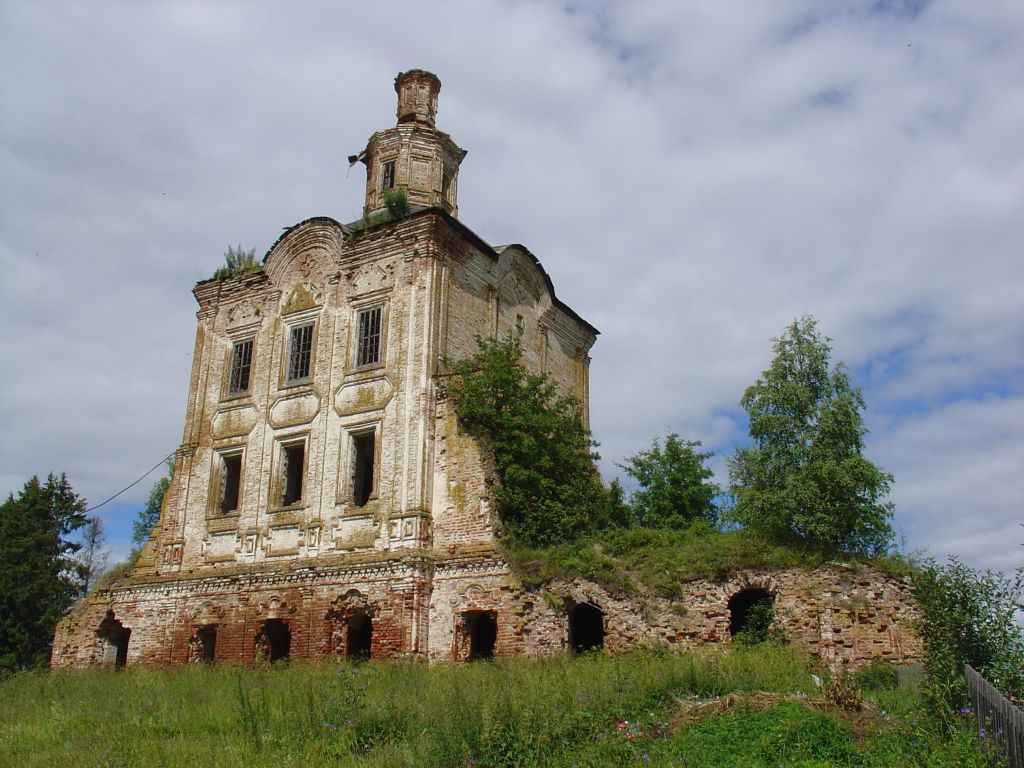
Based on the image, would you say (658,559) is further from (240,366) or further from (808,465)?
(240,366)

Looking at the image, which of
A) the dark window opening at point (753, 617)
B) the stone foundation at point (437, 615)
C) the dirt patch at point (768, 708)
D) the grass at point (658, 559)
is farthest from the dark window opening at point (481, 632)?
the dirt patch at point (768, 708)

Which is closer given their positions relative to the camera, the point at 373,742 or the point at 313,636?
the point at 373,742

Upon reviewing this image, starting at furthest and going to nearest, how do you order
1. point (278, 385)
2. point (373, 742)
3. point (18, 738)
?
point (278, 385)
point (18, 738)
point (373, 742)

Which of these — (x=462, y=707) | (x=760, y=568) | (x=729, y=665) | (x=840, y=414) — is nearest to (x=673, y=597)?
(x=760, y=568)

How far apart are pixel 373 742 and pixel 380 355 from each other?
10.5m

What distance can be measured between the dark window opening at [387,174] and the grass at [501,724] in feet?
44.1

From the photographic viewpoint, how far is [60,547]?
32812 millimetres

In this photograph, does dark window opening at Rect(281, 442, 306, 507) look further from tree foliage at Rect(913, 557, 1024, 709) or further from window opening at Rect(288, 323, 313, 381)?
tree foliage at Rect(913, 557, 1024, 709)

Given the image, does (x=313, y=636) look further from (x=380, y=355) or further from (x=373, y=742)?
(x=373, y=742)

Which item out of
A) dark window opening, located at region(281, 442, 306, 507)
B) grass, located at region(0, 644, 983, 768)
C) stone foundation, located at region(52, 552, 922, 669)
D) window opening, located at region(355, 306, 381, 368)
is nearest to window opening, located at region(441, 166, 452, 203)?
window opening, located at region(355, 306, 381, 368)

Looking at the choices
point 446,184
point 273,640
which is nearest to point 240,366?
point 273,640

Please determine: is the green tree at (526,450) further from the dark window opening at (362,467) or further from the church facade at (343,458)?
the dark window opening at (362,467)

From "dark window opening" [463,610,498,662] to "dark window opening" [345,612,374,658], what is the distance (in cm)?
190

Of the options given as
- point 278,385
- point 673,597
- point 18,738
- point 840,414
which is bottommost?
point 18,738
